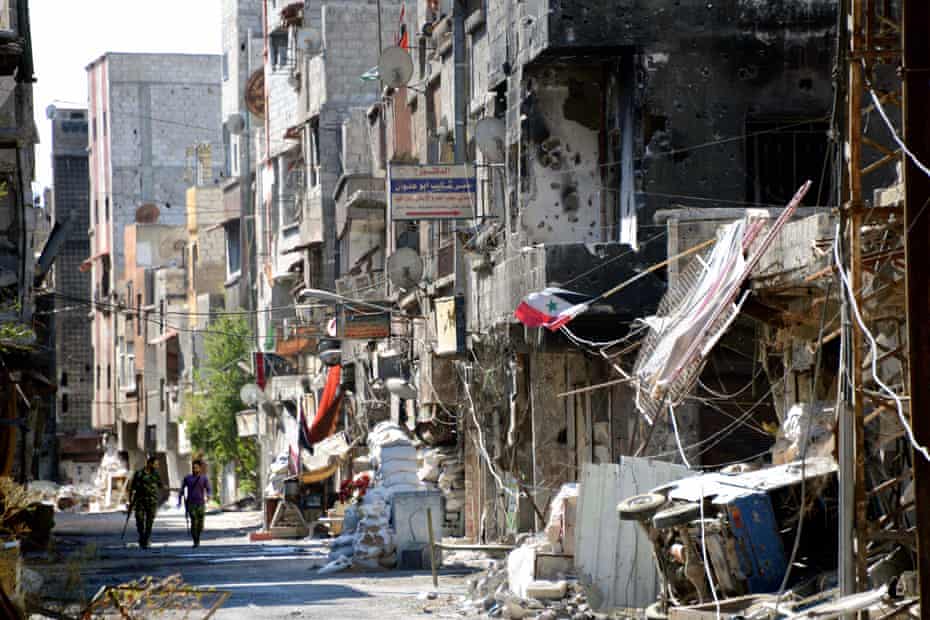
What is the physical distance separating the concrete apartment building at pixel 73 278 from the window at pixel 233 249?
2910 cm

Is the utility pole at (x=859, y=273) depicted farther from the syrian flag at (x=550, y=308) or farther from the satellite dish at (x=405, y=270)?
the satellite dish at (x=405, y=270)

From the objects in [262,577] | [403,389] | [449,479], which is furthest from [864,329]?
[403,389]

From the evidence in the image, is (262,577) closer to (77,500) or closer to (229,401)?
(229,401)

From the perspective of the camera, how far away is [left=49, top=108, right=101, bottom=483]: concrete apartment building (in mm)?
105750

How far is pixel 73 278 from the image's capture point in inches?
4225

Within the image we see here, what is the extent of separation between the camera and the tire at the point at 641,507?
17516mm

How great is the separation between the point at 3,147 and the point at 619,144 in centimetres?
1201

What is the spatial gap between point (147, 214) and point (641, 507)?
266 ft

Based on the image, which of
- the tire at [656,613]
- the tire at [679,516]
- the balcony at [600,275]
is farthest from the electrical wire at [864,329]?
the balcony at [600,275]

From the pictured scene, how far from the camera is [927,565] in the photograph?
482 inches

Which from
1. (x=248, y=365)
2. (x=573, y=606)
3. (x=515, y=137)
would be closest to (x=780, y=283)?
(x=573, y=606)

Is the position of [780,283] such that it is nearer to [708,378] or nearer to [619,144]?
[708,378]

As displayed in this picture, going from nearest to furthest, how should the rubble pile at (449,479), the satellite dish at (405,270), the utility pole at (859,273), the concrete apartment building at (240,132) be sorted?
the utility pole at (859,273), the rubble pile at (449,479), the satellite dish at (405,270), the concrete apartment building at (240,132)

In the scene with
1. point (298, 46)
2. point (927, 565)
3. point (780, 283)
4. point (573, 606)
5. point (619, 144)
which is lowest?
point (573, 606)
